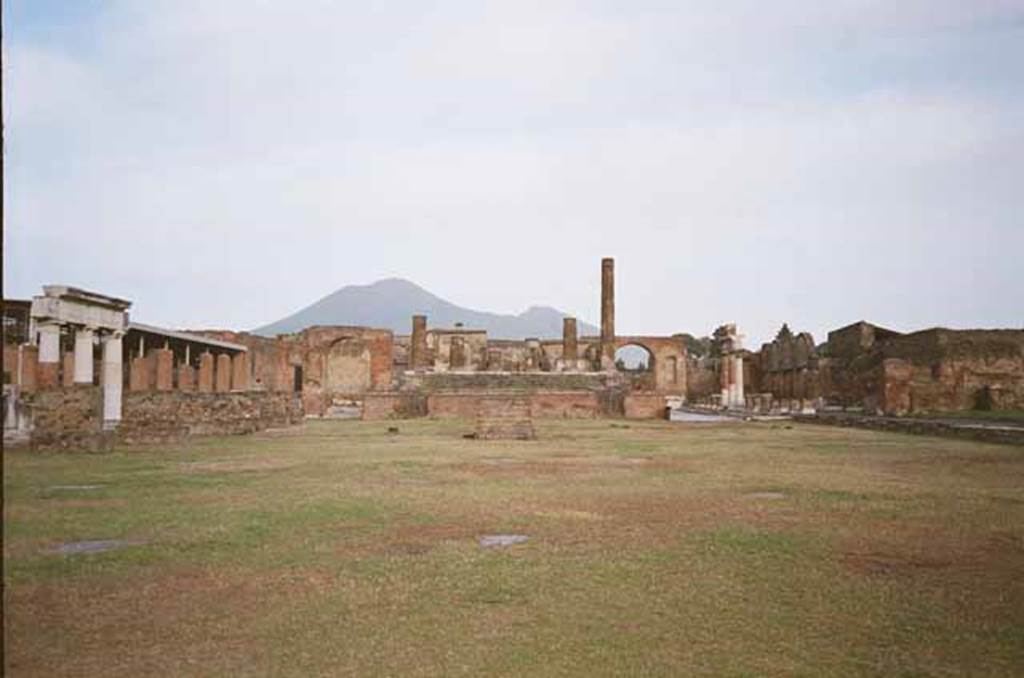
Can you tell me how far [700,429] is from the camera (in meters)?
24.6

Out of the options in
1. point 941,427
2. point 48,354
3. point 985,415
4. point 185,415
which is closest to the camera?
point 48,354

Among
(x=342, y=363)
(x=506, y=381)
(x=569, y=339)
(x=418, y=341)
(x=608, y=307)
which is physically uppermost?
(x=608, y=307)

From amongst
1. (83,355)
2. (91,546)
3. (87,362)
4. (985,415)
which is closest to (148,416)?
(87,362)

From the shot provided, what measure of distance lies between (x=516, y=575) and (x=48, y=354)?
14438mm

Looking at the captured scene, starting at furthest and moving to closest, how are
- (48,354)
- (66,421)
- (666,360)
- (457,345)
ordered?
(457,345), (666,360), (48,354), (66,421)

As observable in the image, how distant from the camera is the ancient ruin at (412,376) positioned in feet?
57.4

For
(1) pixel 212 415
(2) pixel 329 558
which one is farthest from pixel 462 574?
(1) pixel 212 415

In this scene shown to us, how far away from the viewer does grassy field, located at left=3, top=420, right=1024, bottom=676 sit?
4145 millimetres

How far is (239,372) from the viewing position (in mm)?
33500

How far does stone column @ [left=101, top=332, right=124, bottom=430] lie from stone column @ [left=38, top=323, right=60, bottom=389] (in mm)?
919

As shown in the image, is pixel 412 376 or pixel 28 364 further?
pixel 412 376

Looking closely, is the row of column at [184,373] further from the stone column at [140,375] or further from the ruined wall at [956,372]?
the ruined wall at [956,372]

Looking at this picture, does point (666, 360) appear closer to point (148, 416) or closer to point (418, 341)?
point (418, 341)

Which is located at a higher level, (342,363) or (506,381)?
(342,363)
